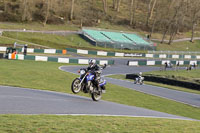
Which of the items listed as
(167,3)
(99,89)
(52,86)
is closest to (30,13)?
(167,3)

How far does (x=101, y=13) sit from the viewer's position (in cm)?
9950

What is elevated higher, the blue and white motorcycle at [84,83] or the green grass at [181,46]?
the green grass at [181,46]

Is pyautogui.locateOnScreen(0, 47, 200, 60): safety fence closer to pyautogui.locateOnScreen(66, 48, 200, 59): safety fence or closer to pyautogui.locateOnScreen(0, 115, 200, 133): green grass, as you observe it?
pyautogui.locateOnScreen(66, 48, 200, 59): safety fence

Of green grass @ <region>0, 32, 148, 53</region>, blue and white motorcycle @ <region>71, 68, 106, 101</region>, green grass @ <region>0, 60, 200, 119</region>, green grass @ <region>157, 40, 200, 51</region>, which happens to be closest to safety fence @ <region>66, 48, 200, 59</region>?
green grass @ <region>0, 32, 148, 53</region>

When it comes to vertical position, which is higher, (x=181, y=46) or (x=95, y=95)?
(x=181, y=46)

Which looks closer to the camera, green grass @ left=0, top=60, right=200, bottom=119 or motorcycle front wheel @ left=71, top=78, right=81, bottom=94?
motorcycle front wheel @ left=71, top=78, right=81, bottom=94

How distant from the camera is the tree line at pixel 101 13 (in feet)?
259

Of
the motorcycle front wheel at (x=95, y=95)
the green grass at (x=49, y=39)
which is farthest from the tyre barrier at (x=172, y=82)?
the green grass at (x=49, y=39)

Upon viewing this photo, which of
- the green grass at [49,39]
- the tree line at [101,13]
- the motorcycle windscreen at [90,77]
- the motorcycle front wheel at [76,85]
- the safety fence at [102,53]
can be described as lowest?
the motorcycle front wheel at [76,85]

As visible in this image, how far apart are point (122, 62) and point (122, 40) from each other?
80.1 ft

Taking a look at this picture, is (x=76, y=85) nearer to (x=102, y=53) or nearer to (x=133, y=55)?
(x=102, y=53)

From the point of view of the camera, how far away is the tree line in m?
78.9

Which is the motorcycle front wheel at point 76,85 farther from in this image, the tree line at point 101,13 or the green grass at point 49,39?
the tree line at point 101,13

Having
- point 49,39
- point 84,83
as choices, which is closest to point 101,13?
point 49,39
